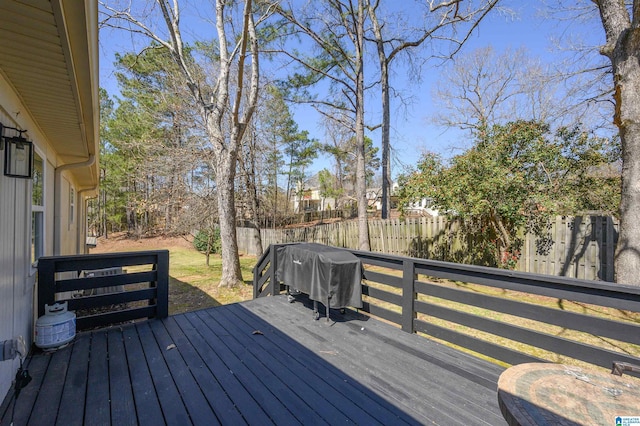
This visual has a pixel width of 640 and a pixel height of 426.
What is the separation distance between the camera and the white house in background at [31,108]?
148 cm

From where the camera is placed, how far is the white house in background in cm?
148

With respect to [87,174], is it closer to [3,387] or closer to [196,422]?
[3,387]

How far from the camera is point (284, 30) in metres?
8.98

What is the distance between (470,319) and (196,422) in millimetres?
2361

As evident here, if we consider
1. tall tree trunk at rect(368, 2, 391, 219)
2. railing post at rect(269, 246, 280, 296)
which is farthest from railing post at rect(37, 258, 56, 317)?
tall tree trunk at rect(368, 2, 391, 219)

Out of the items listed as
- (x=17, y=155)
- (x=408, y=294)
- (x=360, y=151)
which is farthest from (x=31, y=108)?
(x=360, y=151)

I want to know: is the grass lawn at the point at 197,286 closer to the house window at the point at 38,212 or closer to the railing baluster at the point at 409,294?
the house window at the point at 38,212

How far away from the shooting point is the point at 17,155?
7.65 ft

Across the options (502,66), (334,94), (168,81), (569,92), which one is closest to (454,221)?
(569,92)

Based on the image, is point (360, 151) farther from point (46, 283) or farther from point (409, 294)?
point (46, 283)

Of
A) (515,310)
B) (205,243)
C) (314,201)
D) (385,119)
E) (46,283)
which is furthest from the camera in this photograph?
(314,201)

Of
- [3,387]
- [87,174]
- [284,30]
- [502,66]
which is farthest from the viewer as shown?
[502,66]

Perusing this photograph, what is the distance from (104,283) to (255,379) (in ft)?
7.10

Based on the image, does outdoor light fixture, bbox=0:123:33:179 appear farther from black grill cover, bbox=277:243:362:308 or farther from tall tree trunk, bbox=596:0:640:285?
tall tree trunk, bbox=596:0:640:285
